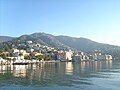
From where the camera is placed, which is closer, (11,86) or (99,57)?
(11,86)

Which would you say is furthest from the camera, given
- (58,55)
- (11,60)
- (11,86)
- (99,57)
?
(99,57)

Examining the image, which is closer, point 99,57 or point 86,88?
point 86,88

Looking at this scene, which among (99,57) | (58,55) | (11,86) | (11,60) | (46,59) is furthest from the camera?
(99,57)

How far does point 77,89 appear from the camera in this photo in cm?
3133

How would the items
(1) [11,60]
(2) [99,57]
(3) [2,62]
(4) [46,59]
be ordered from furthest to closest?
(2) [99,57] < (4) [46,59] < (1) [11,60] < (3) [2,62]

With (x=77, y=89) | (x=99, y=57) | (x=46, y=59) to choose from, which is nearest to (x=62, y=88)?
(x=77, y=89)

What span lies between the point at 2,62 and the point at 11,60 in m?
9.05

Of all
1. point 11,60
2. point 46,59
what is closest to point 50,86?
point 11,60

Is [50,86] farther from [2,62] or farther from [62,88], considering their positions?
[2,62]

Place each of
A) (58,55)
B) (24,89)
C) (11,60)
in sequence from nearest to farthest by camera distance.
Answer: (24,89) < (11,60) < (58,55)

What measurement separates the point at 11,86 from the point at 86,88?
31.1ft

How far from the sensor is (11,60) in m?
98.0

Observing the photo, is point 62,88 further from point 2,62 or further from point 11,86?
point 2,62

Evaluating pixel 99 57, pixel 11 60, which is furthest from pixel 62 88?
pixel 99 57
